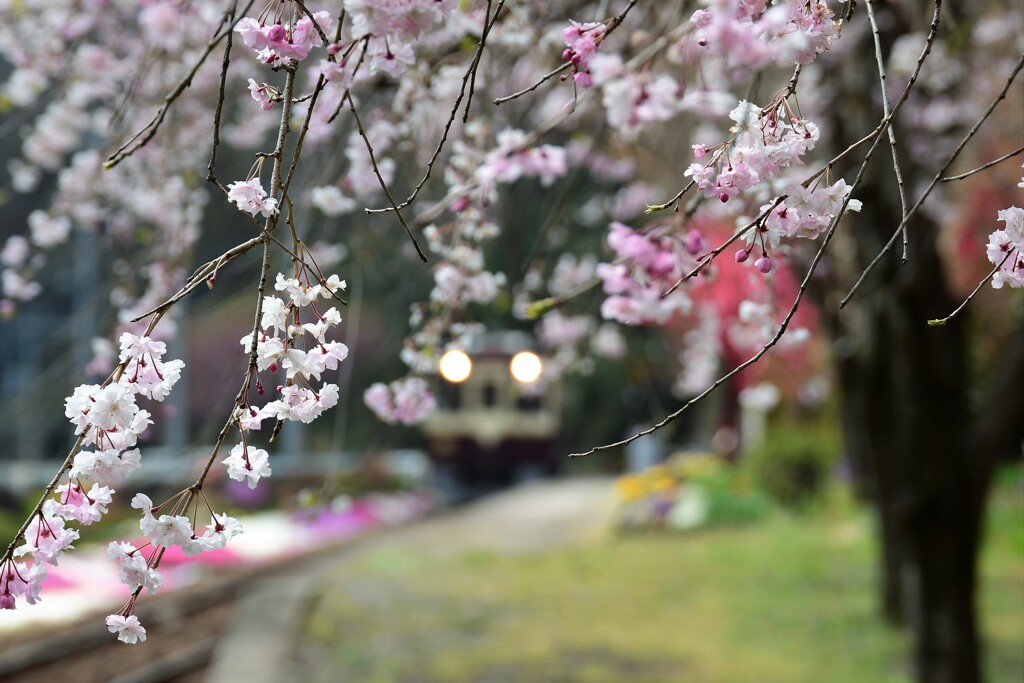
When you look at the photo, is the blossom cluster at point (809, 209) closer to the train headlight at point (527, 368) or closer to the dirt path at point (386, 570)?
the train headlight at point (527, 368)

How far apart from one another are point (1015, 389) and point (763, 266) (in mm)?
3068

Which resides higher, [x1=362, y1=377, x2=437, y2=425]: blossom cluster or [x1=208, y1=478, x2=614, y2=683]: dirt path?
[x1=208, y1=478, x2=614, y2=683]: dirt path

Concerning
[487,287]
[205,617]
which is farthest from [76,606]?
[487,287]

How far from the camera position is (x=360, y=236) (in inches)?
113

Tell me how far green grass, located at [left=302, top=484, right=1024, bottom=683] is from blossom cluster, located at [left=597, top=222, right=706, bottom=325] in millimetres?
3091


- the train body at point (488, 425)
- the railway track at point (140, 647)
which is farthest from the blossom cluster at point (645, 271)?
the train body at point (488, 425)

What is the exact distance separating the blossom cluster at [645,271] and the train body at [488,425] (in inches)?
440

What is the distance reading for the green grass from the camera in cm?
498

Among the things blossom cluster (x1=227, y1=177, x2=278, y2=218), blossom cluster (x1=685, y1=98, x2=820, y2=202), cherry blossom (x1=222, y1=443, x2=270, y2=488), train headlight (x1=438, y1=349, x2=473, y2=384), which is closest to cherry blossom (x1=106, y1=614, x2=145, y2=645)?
cherry blossom (x1=222, y1=443, x2=270, y2=488)

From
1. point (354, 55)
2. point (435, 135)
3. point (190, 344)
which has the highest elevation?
point (190, 344)

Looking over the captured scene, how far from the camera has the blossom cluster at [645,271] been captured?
75.7 inches

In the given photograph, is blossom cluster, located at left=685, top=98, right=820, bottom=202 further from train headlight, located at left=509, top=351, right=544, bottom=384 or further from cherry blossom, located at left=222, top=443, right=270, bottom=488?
train headlight, located at left=509, top=351, right=544, bottom=384

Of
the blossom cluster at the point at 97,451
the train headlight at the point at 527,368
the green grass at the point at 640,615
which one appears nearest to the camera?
the blossom cluster at the point at 97,451

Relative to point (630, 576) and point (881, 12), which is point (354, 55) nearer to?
point (881, 12)
